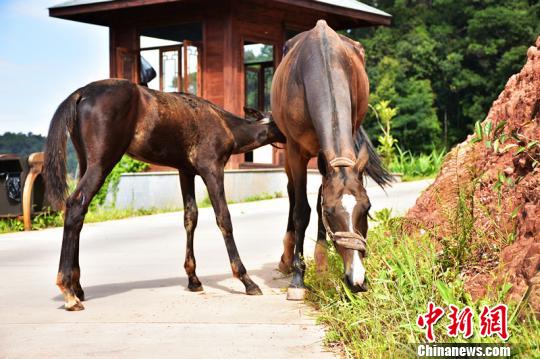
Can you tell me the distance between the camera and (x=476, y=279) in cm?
523

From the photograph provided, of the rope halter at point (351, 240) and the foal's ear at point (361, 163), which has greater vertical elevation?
the foal's ear at point (361, 163)

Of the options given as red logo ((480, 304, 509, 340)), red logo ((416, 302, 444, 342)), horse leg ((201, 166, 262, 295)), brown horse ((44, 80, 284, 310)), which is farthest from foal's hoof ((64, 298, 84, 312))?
red logo ((480, 304, 509, 340))

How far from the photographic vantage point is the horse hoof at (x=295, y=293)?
252 inches

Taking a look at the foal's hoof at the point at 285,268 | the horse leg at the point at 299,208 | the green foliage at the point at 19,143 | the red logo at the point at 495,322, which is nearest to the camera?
the red logo at the point at 495,322

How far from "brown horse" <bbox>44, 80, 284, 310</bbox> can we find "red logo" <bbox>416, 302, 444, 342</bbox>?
7.83 ft

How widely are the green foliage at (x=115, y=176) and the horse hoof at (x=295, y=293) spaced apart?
12195 mm

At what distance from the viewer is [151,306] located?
625 cm

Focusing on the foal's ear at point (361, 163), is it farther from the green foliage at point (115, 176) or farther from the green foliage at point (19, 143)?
the green foliage at point (19, 143)

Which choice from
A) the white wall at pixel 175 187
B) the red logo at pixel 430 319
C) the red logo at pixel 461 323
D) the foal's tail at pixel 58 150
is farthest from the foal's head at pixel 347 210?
the white wall at pixel 175 187

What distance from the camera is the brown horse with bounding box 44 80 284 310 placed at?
6199 millimetres

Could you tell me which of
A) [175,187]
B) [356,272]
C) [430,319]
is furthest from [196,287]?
[175,187]

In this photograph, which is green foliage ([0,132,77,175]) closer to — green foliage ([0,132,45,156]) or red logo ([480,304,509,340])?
green foliage ([0,132,45,156])

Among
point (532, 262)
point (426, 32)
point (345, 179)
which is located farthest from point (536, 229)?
point (426, 32)

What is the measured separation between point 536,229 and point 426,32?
105 ft
